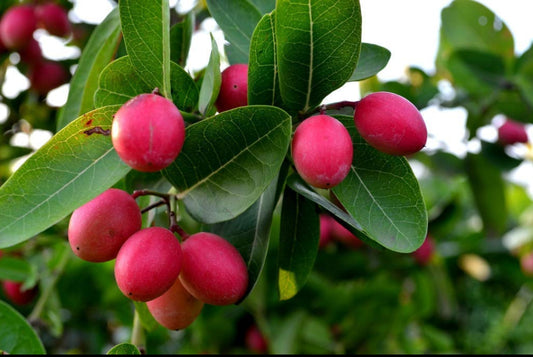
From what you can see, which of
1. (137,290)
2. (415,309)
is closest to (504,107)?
(415,309)

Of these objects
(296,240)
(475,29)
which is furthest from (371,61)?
(475,29)

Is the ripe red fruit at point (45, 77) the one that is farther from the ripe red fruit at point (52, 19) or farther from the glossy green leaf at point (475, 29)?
the glossy green leaf at point (475, 29)

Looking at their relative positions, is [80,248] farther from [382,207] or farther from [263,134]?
[382,207]

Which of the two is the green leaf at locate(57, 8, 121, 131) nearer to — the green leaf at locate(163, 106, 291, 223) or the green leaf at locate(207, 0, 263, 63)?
the green leaf at locate(207, 0, 263, 63)

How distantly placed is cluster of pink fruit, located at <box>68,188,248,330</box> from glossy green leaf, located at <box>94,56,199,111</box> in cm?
13

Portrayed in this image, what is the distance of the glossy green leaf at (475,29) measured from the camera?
72.7 inches

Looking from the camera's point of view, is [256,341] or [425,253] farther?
[425,253]

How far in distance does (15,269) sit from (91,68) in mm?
620

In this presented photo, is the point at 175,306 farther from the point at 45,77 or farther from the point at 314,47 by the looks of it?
the point at 45,77

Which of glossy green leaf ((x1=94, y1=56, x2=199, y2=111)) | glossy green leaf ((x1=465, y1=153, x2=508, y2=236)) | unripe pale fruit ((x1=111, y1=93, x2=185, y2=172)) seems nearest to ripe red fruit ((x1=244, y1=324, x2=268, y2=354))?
glossy green leaf ((x1=465, y1=153, x2=508, y2=236))

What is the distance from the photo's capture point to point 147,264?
0.73m

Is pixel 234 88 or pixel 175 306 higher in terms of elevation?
pixel 234 88

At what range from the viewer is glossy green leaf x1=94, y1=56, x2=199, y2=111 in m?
0.83

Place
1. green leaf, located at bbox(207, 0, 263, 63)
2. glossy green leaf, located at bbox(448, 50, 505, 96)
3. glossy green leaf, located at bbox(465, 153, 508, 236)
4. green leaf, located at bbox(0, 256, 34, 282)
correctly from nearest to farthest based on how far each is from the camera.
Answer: green leaf, located at bbox(207, 0, 263, 63)
green leaf, located at bbox(0, 256, 34, 282)
glossy green leaf, located at bbox(448, 50, 505, 96)
glossy green leaf, located at bbox(465, 153, 508, 236)
